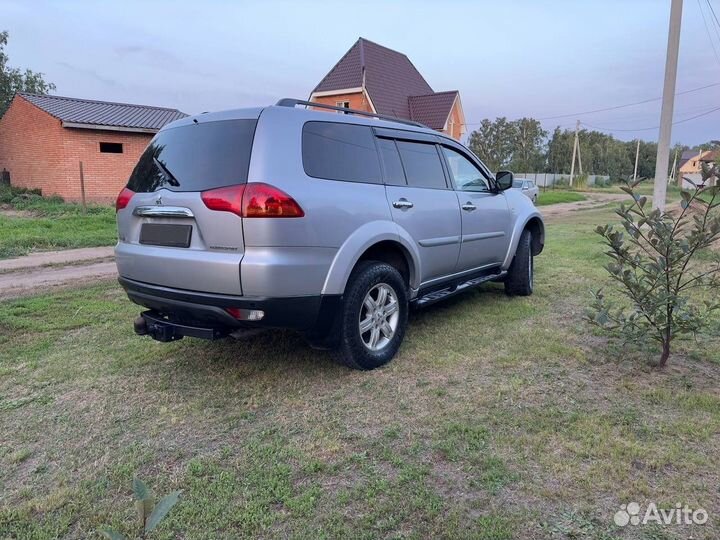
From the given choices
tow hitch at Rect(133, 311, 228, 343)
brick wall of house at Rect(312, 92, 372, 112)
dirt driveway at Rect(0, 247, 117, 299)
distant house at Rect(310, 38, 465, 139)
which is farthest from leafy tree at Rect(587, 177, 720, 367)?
brick wall of house at Rect(312, 92, 372, 112)

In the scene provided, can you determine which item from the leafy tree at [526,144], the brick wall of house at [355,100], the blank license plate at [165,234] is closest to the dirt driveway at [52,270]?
the blank license plate at [165,234]

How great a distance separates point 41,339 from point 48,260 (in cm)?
527

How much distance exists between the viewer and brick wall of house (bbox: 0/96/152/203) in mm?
17484

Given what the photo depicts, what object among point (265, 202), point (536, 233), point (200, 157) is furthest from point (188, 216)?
point (536, 233)

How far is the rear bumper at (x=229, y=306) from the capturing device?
3.06 m

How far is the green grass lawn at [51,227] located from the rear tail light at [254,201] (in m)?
8.45

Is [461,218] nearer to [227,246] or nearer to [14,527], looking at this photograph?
[227,246]

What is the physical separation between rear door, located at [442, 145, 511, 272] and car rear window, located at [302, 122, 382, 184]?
1196 millimetres

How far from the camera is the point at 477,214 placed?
16.3 feet

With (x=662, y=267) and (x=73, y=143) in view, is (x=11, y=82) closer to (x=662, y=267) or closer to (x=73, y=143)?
(x=73, y=143)

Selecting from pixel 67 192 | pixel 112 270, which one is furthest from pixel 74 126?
pixel 112 270

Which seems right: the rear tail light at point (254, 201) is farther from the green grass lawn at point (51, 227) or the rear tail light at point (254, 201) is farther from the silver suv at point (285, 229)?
the green grass lawn at point (51, 227)

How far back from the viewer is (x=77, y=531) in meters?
2.13

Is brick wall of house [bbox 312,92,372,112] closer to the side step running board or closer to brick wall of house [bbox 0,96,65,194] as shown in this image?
brick wall of house [bbox 0,96,65,194]
